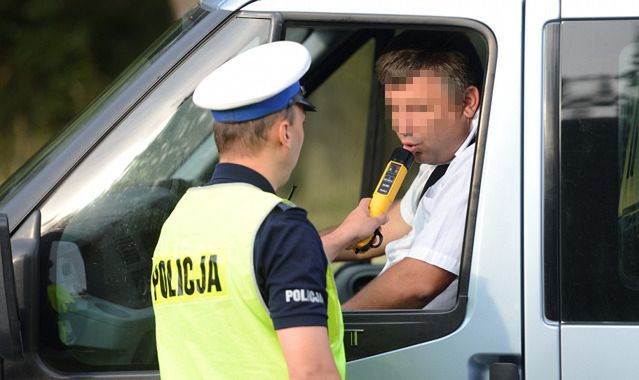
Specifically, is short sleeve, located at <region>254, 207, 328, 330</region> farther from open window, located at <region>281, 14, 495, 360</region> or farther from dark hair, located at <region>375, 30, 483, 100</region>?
dark hair, located at <region>375, 30, 483, 100</region>

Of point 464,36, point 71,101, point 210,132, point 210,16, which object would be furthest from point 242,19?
point 71,101

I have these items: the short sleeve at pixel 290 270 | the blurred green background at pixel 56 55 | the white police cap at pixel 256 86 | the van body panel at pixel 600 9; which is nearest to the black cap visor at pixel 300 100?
the white police cap at pixel 256 86

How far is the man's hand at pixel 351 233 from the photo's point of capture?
2.67 metres

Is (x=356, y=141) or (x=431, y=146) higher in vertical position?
(x=356, y=141)

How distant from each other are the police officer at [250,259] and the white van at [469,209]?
0.43 metres

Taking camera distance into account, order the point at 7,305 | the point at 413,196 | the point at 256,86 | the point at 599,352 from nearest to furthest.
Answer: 1. the point at 256,86
2. the point at 7,305
3. the point at 599,352
4. the point at 413,196

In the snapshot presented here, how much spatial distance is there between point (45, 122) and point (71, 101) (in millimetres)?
312

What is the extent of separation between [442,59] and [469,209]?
22.0 inches

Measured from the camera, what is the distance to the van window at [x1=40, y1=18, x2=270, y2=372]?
2.54m

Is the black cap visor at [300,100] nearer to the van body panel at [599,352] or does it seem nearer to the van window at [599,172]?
the van window at [599,172]

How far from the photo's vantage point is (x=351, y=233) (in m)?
2.70

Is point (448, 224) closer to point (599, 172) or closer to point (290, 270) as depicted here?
point (599, 172)

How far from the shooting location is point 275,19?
261cm

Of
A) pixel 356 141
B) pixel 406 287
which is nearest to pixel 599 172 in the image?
pixel 406 287
